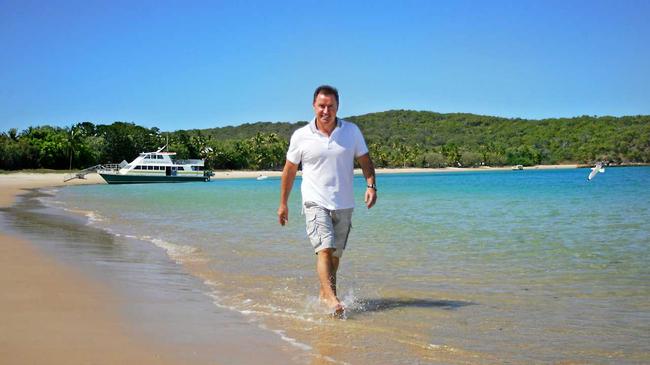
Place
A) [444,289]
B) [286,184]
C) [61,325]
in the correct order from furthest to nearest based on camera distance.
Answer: [444,289] < [286,184] < [61,325]

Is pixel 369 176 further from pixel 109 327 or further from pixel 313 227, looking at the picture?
pixel 109 327

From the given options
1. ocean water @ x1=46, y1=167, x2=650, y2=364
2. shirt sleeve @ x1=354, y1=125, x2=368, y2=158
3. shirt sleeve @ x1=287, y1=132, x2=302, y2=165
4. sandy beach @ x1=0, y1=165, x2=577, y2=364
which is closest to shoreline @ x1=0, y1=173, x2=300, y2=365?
sandy beach @ x1=0, y1=165, x2=577, y2=364

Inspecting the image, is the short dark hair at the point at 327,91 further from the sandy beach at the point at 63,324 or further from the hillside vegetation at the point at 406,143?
the hillside vegetation at the point at 406,143

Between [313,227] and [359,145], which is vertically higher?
[359,145]

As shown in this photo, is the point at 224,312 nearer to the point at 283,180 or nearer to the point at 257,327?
the point at 257,327

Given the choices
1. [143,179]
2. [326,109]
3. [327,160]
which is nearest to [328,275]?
[327,160]

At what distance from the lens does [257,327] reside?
483 centimetres

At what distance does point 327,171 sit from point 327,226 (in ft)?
1.53

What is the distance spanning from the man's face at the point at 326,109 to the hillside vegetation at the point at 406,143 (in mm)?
83356

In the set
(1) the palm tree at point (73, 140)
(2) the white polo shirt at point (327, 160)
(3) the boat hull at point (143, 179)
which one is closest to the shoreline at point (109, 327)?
(2) the white polo shirt at point (327, 160)

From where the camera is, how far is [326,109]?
5.27 meters

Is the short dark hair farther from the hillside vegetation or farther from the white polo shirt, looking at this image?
the hillside vegetation

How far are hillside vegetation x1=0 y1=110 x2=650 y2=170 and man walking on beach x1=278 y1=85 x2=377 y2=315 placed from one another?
8326cm

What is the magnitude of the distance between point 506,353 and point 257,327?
5.98 feet
